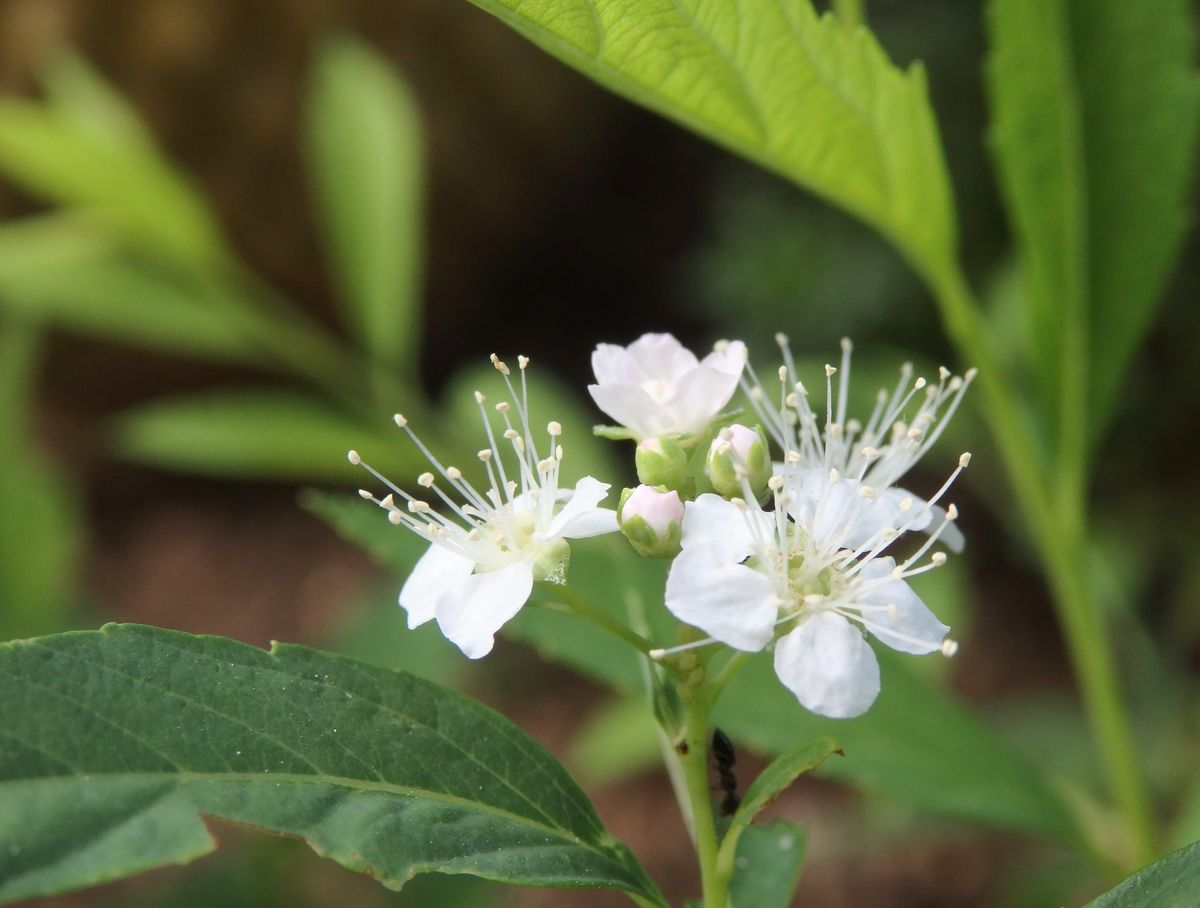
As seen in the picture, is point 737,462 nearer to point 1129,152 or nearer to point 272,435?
point 1129,152

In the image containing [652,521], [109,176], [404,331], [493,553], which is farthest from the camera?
[404,331]

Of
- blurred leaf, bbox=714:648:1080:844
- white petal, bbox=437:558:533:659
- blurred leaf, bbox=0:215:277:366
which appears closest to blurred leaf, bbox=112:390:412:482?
blurred leaf, bbox=0:215:277:366

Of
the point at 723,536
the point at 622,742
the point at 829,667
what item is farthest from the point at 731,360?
the point at 622,742

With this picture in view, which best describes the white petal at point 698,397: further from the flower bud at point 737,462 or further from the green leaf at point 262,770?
the green leaf at point 262,770

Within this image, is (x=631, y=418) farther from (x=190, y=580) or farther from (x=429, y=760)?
(x=190, y=580)

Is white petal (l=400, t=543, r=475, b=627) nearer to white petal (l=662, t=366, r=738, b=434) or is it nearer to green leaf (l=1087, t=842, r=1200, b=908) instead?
white petal (l=662, t=366, r=738, b=434)

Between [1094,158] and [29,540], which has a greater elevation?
[1094,158]
